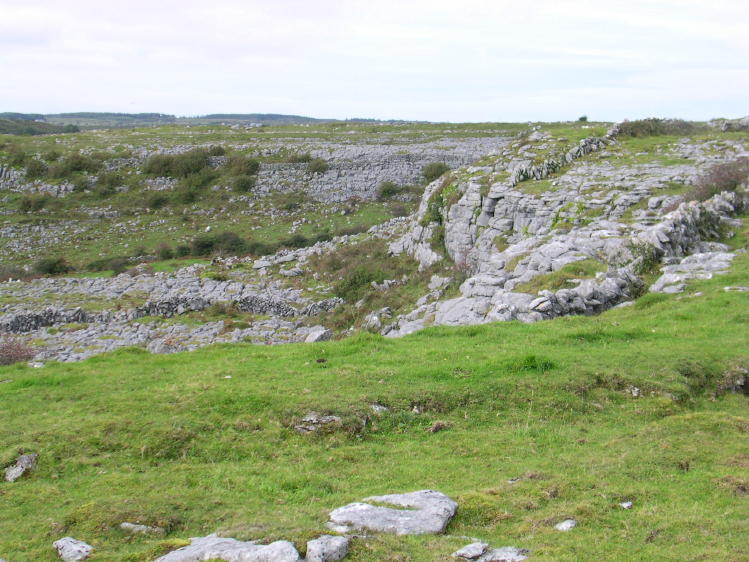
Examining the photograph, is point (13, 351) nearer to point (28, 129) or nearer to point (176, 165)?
point (176, 165)

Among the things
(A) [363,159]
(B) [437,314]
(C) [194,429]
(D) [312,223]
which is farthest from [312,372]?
(A) [363,159]

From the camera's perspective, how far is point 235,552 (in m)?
6.98

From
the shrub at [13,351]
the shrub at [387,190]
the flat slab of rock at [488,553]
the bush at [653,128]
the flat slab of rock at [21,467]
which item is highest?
the bush at [653,128]

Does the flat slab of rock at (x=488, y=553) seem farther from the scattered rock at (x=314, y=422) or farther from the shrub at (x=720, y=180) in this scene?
the shrub at (x=720, y=180)

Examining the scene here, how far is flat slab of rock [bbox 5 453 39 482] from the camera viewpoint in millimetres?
10180

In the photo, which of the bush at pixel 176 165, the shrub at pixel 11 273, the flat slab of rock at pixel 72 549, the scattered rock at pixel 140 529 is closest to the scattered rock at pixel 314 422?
the scattered rock at pixel 140 529

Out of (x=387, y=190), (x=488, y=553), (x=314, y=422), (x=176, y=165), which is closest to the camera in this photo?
(x=488, y=553)

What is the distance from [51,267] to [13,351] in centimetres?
2022

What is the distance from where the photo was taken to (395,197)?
2356 inches

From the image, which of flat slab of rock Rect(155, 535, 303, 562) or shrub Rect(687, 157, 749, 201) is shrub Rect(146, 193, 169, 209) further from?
flat slab of rock Rect(155, 535, 303, 562)

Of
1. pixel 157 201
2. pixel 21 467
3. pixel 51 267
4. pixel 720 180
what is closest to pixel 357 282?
pixel 720 180

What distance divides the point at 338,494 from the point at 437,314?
13205 mm

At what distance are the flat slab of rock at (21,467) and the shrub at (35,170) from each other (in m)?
65.5

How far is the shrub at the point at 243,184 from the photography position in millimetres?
63625
